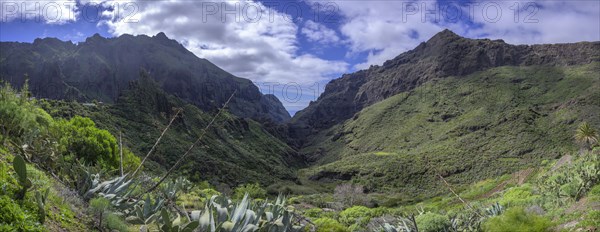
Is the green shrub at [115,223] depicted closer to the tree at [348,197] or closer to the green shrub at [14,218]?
the green shrub at [14,218]

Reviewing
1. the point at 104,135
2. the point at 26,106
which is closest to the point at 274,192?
the point at 104,135

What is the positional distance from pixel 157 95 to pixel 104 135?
9521cm

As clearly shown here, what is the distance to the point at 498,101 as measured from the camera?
468 feet

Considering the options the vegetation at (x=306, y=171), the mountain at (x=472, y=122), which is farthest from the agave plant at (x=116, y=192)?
the mountain at (x=472, y=122)

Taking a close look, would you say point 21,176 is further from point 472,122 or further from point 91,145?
point 472,122

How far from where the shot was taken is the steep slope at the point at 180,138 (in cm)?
7075

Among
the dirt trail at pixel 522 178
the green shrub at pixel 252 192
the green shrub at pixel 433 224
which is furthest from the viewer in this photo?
the green shrub at pixel 252 192

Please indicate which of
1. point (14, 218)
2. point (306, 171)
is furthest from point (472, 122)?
point (14, 218)

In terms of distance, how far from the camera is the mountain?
93.6 m

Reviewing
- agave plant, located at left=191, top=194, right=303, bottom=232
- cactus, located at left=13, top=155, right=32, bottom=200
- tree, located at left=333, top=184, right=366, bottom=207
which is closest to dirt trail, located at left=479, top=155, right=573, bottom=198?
tree, located at left=333, top=184, right=366, bottom=207

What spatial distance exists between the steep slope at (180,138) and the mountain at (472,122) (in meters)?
20.9

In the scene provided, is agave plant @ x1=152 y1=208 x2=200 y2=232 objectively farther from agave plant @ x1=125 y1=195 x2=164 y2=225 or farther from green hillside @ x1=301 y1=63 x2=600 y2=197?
green hillside @ x1=301 y1=63 x2=600 y2=197

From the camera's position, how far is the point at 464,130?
12462cm

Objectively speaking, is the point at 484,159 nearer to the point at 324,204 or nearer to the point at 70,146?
the point at 324,204
